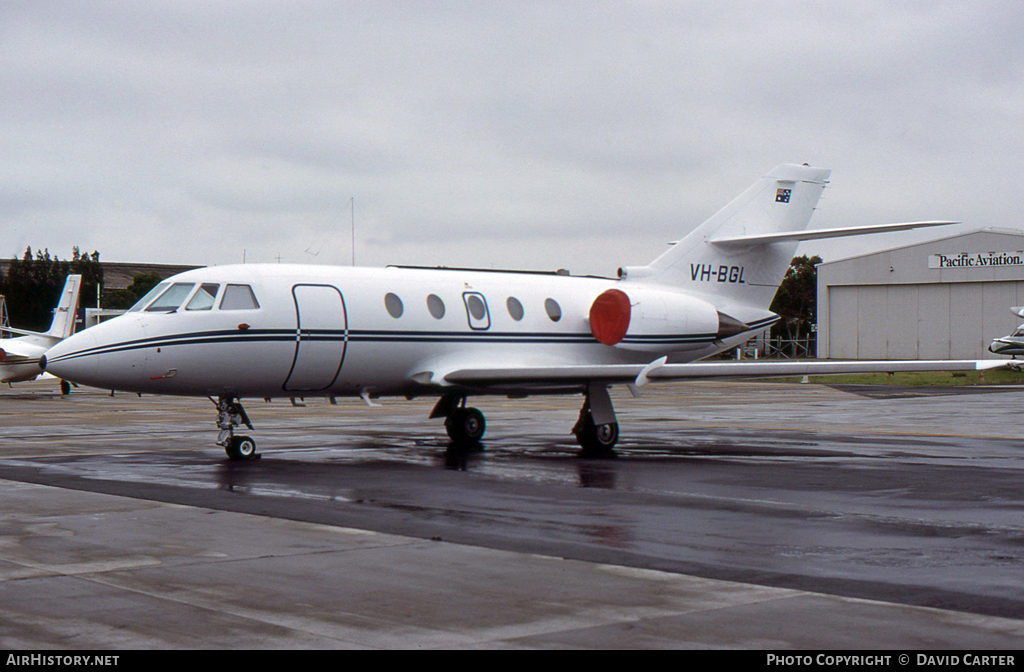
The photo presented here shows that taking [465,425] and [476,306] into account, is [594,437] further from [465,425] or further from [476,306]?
[476,306]

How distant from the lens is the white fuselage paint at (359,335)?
15500mm

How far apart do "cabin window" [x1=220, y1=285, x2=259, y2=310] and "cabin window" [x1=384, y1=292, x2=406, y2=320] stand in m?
2.26

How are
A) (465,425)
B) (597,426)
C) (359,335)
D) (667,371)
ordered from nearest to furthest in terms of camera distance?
(667,371) < (359,335) < (597,426) < (465,425)

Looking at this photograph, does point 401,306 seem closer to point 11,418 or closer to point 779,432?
point 779,432

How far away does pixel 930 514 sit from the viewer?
10891mm

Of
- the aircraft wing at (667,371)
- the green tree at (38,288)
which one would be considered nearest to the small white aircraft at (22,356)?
the aircraft wing at (667,371)

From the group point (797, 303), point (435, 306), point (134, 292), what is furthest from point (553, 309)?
point (797, 303)

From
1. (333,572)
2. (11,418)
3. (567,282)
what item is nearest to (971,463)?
(567,282)

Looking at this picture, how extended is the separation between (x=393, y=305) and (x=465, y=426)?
330 centimetres

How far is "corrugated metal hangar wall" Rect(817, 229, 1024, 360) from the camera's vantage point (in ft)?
227

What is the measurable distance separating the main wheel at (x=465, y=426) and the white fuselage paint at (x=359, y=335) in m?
1.47

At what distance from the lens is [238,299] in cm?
1630

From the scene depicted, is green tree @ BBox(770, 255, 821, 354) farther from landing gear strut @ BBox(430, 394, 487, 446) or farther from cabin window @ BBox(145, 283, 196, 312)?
cabin window @ BBox(145, 283, 196, 312)

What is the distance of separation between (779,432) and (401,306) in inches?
364
